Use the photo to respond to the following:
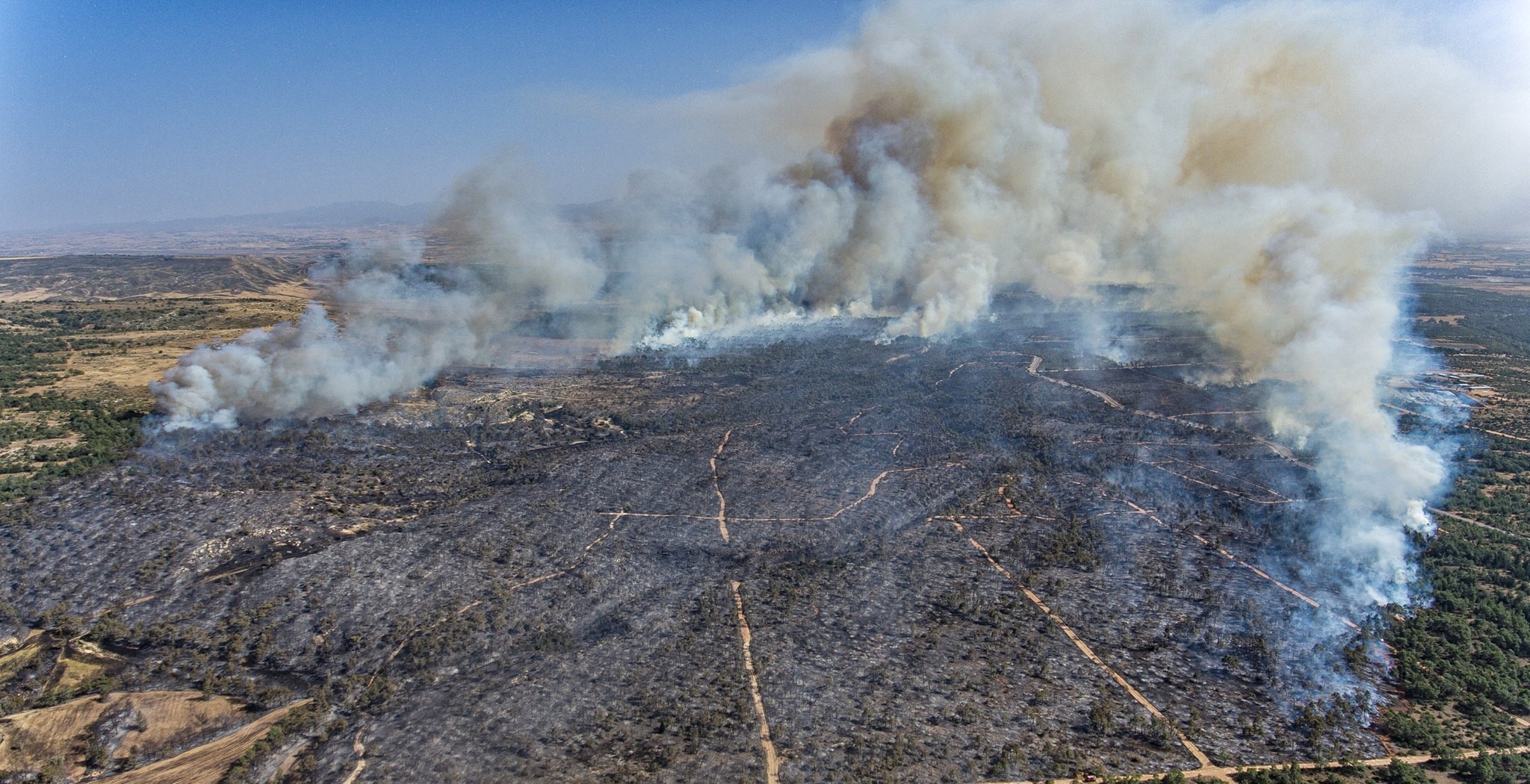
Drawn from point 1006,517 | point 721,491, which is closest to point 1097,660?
point 1006,517

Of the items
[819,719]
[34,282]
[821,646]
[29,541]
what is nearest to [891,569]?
[821,646]

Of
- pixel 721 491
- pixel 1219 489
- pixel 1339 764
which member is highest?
pixel 721 491

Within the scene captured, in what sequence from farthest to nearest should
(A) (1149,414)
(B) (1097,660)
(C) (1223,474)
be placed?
1. (A) (1149,414)
2. (C) (1223,474)
3. (B) (1097,660)

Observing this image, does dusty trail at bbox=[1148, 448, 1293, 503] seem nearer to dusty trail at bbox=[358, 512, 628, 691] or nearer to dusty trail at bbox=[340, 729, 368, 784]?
dusty trail at bbox=[358, 512, 628, 691]

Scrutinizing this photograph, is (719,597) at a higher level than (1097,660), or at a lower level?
higher

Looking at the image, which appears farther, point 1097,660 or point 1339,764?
point 1097,660

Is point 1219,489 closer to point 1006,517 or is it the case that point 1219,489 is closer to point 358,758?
point 1006,517

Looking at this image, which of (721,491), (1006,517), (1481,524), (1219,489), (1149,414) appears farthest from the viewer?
(1149,414)
